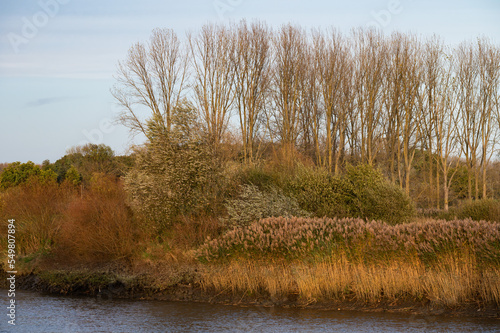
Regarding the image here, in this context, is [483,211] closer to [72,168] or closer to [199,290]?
[199,290]

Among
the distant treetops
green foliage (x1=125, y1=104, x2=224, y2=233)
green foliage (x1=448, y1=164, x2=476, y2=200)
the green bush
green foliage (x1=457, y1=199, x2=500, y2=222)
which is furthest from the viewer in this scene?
green foliage (x1=448, y1=164, x2=476, y2=200)

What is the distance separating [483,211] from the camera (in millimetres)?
24062

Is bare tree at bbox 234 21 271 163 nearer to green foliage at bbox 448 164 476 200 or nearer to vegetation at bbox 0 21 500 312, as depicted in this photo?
vegetation at bbox 0 21 500 312

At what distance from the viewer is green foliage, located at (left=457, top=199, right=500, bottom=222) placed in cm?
2312

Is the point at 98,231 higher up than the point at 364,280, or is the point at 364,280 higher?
the point at 98,231

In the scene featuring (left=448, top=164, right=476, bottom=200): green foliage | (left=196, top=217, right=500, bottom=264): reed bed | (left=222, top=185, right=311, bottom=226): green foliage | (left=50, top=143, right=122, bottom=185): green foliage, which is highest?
(left=50, top=143, right=122, bottom=185): green foliage

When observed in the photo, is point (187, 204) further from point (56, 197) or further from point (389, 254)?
point (389, 254)

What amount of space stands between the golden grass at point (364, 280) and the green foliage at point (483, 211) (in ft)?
36.9

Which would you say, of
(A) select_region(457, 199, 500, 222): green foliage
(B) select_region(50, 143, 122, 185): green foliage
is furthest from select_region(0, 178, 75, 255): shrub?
(B) select_region(50, 143, 122, 185): green foliage

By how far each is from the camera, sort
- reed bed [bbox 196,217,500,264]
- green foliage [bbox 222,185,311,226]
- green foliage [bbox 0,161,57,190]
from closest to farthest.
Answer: reed bed [bbox 196,217,500,264] → green foliage [bbox 222,185,311,226] → green foliage [bbox 0,161,57,190]

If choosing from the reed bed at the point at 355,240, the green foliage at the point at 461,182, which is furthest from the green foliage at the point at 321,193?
the green foliage at the point at 461,182

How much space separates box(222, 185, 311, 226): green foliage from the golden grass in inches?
126

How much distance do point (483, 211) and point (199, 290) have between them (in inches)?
579

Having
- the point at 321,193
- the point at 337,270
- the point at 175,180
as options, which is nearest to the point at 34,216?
the point at 175,180
